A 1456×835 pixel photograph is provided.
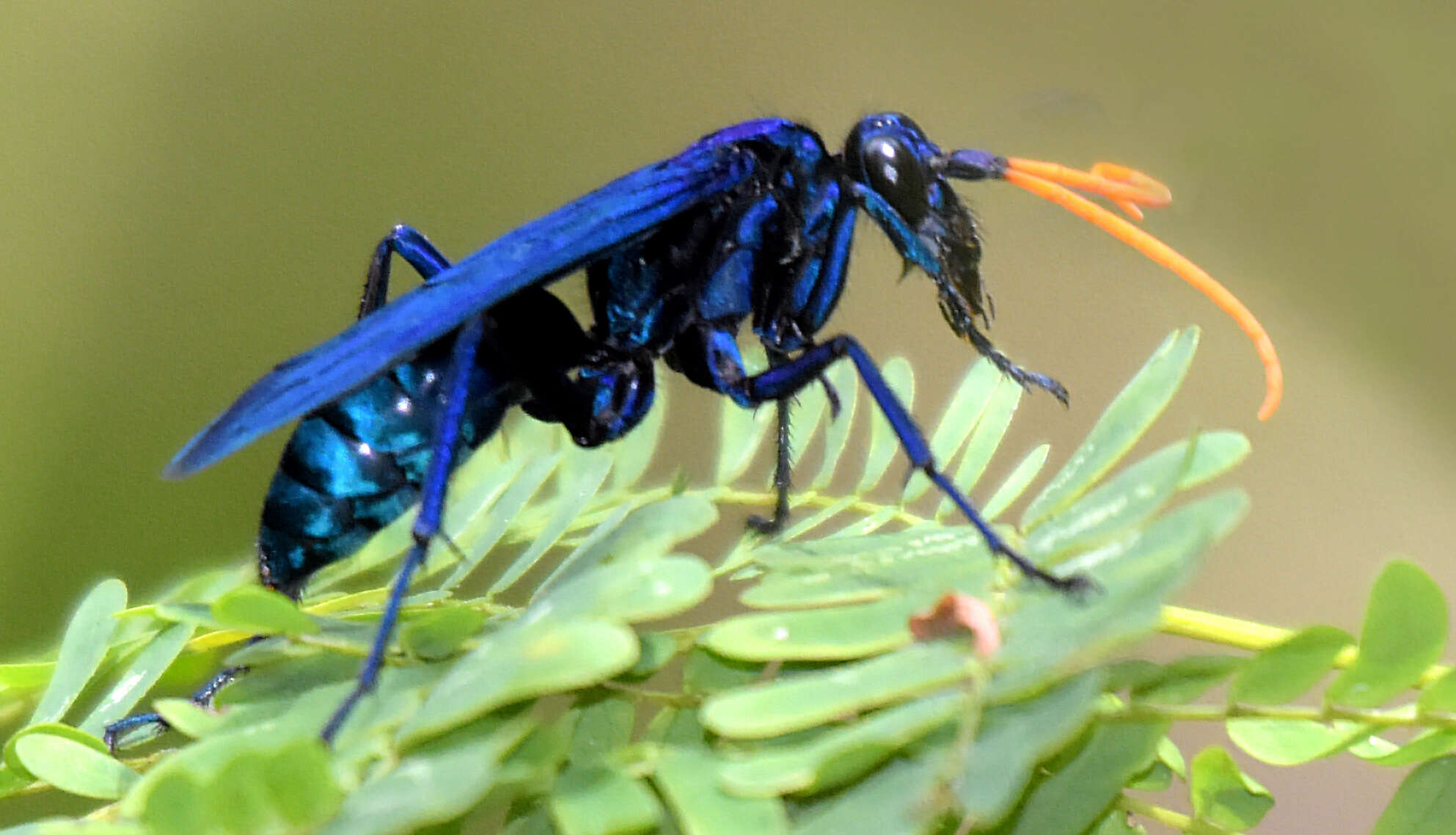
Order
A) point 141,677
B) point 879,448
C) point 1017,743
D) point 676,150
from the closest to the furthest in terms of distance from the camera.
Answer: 1. point 1017,743
2. point 141,677
3. point 879,448
4. point 676,150

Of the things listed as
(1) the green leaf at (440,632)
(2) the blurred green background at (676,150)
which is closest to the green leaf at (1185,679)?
(1) the green leaf at (440,632)

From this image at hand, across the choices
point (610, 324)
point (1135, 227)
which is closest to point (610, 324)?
point (610, 324)

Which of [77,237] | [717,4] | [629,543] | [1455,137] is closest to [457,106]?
[717,4]

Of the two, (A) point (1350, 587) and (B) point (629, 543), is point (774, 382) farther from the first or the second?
(A) point (1350, 587)

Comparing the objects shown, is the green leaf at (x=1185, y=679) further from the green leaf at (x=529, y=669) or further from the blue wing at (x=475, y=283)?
the blue wing at (x=475, y=283)

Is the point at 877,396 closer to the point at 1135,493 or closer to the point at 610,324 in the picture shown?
the point at 1135,493
